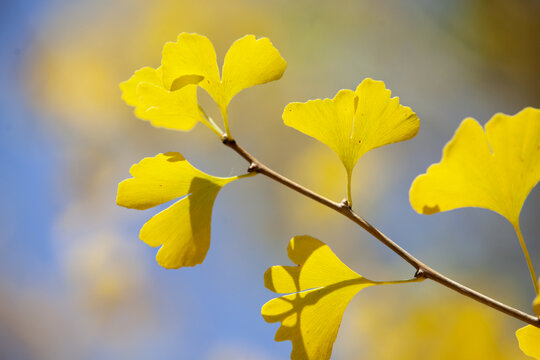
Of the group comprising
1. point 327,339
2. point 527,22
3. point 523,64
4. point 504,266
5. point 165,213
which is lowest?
point 504,266

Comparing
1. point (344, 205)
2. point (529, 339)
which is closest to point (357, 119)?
point (344, 205)

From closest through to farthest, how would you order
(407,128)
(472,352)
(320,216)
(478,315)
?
1. (407,128)
2. (472,352)
3. (478,315)
4. (320,216)

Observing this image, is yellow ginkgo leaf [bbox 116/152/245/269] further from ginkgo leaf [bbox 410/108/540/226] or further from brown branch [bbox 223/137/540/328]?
ginkgo leaf [bbox 410/108/540/226]

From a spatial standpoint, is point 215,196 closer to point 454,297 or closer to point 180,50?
point 180,50

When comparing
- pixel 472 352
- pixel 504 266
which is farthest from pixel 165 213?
pixel 504 266

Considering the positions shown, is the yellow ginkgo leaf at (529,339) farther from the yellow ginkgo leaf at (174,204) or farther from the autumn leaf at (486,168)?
the yellow ginkgo leaf at (174,204)

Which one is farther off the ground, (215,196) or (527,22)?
(527,22)

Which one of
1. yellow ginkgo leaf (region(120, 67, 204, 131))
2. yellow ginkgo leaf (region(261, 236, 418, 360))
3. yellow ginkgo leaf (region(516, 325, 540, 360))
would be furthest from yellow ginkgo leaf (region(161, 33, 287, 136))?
yellow ginkgo leaf (region(516, 325, 540, 360))

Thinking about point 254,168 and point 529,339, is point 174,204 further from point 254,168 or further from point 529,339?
point 529,339
